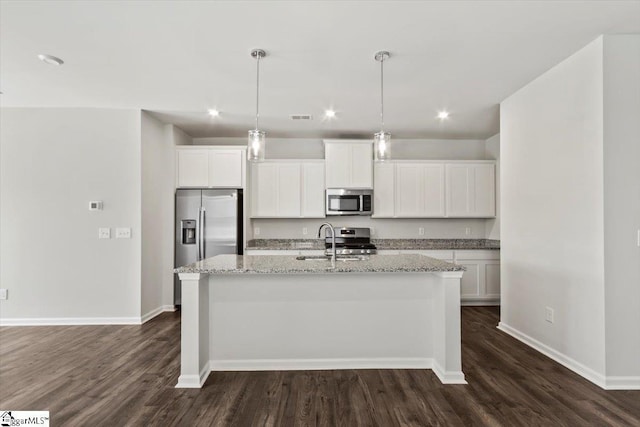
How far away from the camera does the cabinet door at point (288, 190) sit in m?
5.02

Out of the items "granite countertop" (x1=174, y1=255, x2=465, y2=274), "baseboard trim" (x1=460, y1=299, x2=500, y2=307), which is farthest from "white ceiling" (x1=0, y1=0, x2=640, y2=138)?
"baseboard trim" (x1=460, y1=299, x2=500, y2=307)

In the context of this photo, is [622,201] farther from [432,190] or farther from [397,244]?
[397,244]

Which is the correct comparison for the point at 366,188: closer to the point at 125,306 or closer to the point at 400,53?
the point at 400,53

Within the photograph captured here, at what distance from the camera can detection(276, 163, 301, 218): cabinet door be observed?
502 centimetres

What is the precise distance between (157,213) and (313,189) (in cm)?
222

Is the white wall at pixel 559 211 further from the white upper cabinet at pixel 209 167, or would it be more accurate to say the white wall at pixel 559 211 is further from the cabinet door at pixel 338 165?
the white upper cabinet at pixel 209 167

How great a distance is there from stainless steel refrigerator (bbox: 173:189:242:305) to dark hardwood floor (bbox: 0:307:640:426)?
1.61m

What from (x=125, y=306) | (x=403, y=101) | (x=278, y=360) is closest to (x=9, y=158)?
(x=125, y=306)

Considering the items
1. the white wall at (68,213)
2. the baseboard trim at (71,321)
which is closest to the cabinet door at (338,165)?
the white wall at (68,213)

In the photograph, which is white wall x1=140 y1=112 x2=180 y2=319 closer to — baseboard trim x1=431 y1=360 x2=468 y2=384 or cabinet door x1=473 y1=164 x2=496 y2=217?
baseboard trim x1=431 y1=360 x2=468 y2=384

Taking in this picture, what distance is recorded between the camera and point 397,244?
200 inches

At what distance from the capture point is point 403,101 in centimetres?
378

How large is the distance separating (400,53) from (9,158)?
4608 mm

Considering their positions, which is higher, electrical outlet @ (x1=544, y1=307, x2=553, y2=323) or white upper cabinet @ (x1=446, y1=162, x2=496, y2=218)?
white upper cabinet @ (x1=446, y1=162, x2=496, y2=218)
